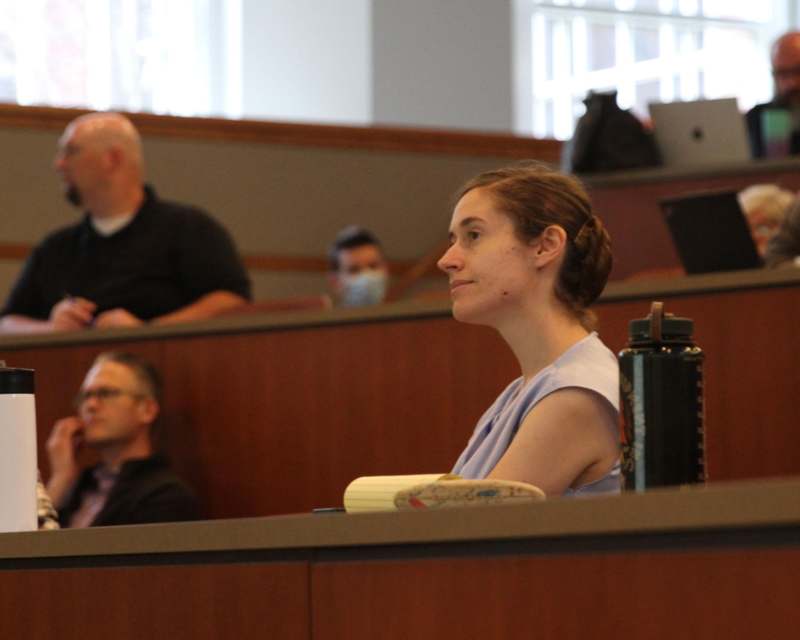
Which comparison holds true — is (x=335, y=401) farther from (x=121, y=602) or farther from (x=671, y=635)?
(x=671, y=635)

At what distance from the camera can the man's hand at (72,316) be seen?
442 centimetres

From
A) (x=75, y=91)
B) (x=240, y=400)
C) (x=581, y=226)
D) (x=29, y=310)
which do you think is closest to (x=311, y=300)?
(x=240, y=400)

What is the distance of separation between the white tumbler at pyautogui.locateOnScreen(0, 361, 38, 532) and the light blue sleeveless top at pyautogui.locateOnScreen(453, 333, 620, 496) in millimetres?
558

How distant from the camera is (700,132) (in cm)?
560

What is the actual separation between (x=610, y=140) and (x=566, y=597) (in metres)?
4.41

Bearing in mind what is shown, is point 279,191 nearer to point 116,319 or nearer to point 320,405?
point 116,319

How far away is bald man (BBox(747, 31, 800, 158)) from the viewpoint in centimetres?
569

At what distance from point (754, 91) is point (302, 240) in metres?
3.21

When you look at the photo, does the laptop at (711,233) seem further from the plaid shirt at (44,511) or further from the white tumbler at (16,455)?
the white tumbler at (16,455)

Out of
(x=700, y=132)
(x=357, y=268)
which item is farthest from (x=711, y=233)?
(x=357, y=268)

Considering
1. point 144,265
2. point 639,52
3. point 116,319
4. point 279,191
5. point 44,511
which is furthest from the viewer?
point 639,52

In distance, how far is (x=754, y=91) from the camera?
880 centimetres

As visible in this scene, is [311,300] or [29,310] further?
[29,310]

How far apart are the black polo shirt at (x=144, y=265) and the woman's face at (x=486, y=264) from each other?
2.29m
